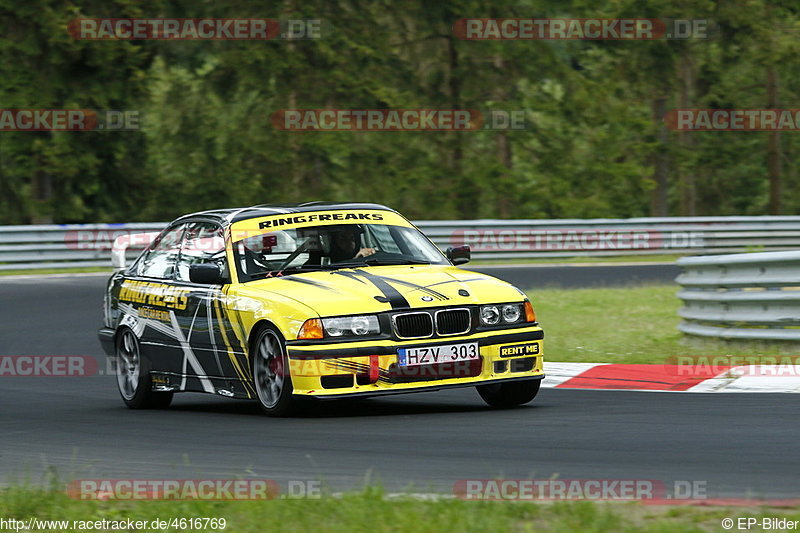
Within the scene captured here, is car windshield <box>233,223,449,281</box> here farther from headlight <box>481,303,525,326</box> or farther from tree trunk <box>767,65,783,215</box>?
tree trunk <box>767,65,783,215</box>

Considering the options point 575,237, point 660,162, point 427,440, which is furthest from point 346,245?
point 660,162

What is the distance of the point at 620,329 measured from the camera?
1473cm

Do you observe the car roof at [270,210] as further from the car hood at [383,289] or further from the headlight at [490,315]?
the headlight at [490,315]

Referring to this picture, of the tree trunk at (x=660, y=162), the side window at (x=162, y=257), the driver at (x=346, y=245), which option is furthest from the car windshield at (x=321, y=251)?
the tree trunk at (x=660, y=162)

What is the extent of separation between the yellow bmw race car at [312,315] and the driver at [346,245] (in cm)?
1

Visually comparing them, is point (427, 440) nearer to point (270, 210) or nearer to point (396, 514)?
point (396, 514)

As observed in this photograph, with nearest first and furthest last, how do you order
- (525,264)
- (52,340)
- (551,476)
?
(551,476) → (52,340) → (525,264)

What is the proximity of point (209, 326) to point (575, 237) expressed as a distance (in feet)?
62.6

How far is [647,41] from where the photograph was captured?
38500 mm

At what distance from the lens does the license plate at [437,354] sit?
903cm

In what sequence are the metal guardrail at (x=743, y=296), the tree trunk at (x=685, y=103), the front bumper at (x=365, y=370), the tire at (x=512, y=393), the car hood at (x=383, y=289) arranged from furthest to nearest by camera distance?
1. the tree trunk at (x=685, y=103)
2. the metal guardrail at (x=743, y=296)
3. the tire at (x=512, y=393)
4. the car hood at (x=383, y=289)
5. the front bumper at (x=365, y=370)

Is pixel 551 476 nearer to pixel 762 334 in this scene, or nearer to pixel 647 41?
pixel 762 334

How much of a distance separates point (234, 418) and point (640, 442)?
322cm

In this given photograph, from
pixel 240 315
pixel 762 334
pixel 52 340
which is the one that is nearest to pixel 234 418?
pixel 240 315
